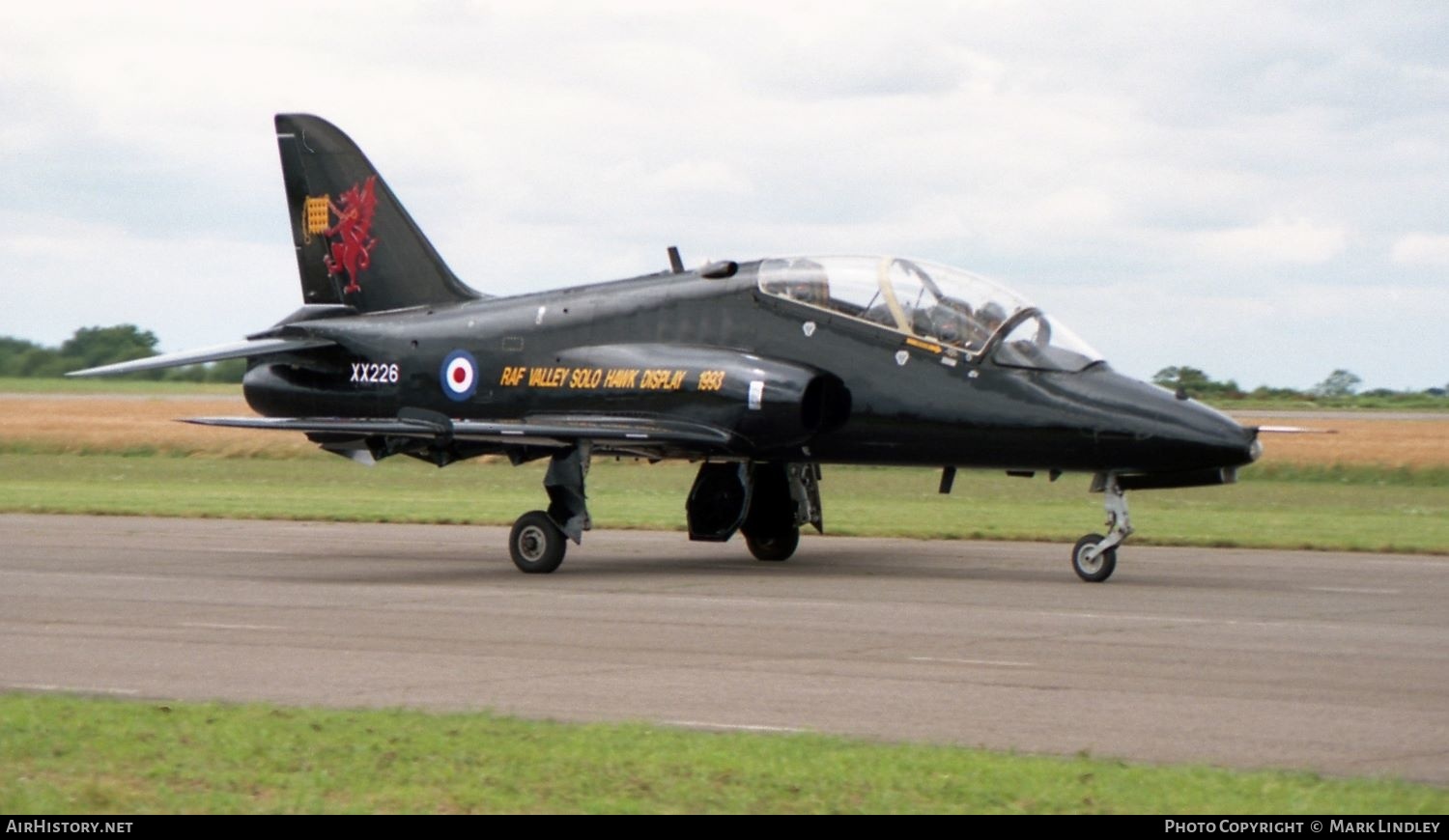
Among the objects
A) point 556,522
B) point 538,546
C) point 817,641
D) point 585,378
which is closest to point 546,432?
point 556,522

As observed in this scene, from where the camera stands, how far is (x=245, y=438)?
178 feet

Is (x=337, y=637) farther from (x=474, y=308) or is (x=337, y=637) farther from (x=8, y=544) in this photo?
(x=8, y=544)

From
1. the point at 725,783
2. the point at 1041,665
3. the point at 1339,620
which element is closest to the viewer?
the point at 725,783

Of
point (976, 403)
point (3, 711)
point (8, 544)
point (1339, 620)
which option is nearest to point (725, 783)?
point (3, 711)

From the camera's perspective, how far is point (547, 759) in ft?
28.8

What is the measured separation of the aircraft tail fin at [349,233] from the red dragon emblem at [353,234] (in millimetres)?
11

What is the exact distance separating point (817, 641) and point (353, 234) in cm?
1178

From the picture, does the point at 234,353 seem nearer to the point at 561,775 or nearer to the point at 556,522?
the point at 556,522

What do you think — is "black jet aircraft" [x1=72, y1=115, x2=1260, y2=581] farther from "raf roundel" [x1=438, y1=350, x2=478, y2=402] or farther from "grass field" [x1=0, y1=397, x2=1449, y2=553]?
"grass field" [x1=0, y1=397, x2=1449, y2=553]

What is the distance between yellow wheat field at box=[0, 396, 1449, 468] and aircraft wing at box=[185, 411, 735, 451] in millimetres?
23186

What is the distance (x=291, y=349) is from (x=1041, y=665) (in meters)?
12.6

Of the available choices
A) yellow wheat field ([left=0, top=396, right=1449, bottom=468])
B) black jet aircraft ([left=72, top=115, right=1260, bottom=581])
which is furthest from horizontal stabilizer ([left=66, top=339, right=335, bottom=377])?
yellow wheat field ([left=0, top=396, right=1449, bottom=468])

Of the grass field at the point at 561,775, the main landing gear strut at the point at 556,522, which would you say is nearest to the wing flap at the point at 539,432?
the main landing gear strut at the point at 556,522

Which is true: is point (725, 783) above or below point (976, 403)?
below
